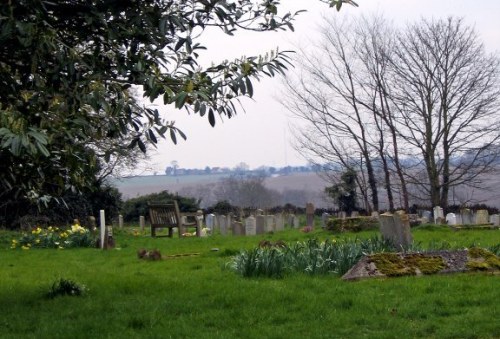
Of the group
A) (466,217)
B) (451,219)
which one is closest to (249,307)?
(451,219)

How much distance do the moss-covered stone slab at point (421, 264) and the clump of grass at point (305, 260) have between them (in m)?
0.57

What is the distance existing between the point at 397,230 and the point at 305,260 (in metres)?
1.84

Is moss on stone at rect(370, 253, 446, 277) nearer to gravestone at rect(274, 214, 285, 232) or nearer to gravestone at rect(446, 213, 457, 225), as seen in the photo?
gravestone at rect(446, 213, 457, 225)

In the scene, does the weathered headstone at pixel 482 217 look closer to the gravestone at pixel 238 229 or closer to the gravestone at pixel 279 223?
the gravestone at pixel 279 223

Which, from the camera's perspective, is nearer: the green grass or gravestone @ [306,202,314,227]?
the green grass

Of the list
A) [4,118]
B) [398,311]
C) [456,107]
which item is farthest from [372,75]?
[4,118]

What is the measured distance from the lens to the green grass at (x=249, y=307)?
22.6ft

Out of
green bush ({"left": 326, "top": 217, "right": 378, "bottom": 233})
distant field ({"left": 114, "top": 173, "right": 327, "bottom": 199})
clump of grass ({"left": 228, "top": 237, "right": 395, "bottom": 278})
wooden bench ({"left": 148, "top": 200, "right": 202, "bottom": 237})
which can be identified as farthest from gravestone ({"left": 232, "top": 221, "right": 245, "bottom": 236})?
distant field ({"left": 114, "top": 173, "right": 327, "bottom": 199})

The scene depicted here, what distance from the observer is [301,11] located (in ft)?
22.1

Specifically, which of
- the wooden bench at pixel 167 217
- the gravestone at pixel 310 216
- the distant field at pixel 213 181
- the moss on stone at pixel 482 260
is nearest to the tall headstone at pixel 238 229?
the wooden bench at pixel 167 217

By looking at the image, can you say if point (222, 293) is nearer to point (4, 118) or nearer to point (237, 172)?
point (4, 118)

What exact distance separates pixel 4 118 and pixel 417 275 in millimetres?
Result: 6433

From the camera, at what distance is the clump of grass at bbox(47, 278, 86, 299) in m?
9.20

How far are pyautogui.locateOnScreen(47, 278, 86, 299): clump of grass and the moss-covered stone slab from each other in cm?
338
